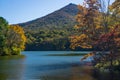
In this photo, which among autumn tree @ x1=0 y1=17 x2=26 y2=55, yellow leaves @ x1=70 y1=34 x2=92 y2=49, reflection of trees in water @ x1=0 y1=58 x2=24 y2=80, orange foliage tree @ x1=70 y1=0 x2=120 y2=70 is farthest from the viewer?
autumn tree @ x1=0 y1=17 x2=26 y2=55

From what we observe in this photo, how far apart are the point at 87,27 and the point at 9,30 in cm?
6188

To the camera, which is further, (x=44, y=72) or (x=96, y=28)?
(x=96, y=28)

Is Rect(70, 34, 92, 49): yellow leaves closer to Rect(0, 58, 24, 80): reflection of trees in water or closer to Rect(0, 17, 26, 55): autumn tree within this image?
Rect(0, 58, 24, 80): reflection of trees in water

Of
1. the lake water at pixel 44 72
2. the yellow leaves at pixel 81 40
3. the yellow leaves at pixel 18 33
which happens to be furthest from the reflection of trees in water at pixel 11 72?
the yellow leaves at pixel 18 33

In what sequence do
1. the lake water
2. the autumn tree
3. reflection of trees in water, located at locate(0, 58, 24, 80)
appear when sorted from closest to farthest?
the lake water, reflection of trees in water, located at locate(0, 58, 24, 80), the autumn tree

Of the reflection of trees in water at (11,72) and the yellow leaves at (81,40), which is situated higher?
the yellow leaves at (81,40)

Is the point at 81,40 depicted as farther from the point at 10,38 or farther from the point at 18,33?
the point at 10,38

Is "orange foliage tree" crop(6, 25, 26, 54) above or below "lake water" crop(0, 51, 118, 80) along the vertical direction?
above

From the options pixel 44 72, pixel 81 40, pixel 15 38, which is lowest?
pixel 44 72

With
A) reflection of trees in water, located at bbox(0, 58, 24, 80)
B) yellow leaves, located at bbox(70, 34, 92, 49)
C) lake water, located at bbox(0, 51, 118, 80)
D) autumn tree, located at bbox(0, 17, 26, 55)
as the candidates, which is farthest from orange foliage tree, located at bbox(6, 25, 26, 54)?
yellow leaves, located at bbox(70, 34, 92, 49)

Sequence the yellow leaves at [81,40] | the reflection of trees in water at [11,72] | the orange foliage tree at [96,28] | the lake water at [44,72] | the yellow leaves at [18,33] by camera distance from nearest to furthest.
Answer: the lake water at [44,72] → the reflection of trees in water at [11,72] → the orange foliage tree at [96,28] → the yellow leaves at [81,40] → the yellow leaves at [18,33]

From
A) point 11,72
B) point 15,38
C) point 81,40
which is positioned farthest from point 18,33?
point 11,72

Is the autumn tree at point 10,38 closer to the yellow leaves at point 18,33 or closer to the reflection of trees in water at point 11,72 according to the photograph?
the yellow leaves at point 18,33

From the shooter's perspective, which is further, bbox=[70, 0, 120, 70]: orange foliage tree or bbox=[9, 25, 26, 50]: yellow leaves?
bbox=[9, 25, 26, 50]: yellow leaves
